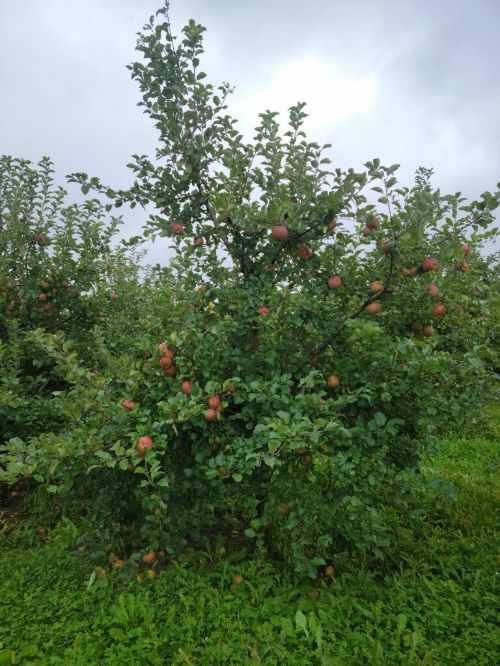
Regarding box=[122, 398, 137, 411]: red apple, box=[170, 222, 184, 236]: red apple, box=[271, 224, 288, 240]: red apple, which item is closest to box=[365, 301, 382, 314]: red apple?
box=[271, 224, 288, 240]: red apple

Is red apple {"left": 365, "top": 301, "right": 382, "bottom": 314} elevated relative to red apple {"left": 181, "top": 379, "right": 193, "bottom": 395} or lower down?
elevated

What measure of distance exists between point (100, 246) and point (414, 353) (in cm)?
426

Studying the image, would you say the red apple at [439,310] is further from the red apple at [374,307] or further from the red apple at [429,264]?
the red apple at [374,307]

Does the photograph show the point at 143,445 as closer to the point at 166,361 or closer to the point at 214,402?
the point at 214,402

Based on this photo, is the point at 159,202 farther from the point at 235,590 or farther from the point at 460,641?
the point at 460,641

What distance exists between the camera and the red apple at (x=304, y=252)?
3295 mm

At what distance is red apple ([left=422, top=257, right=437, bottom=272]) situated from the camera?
9.36ft

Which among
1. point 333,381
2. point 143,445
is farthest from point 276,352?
point 143,445

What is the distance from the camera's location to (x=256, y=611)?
2973 mm

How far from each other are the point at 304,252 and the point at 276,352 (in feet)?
2.38

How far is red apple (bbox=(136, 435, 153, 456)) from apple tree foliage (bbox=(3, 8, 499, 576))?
20 mm

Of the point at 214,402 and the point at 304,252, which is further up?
the point at 304,252

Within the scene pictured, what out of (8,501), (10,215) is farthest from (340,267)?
(8,501)

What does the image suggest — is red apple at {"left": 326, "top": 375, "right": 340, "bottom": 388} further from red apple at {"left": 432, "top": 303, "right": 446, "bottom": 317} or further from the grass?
the grass
